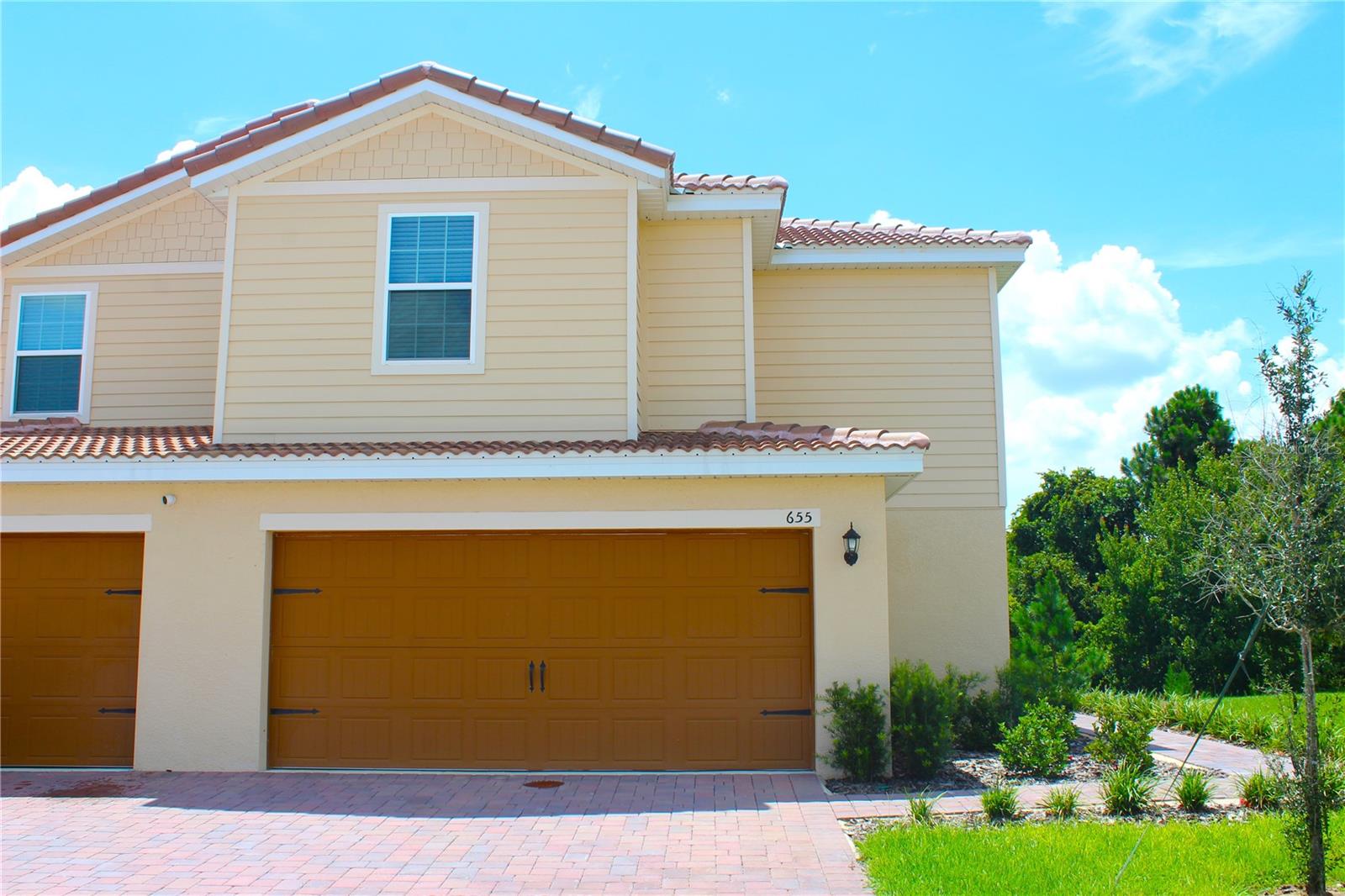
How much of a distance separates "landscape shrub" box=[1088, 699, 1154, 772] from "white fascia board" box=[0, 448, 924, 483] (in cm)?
305

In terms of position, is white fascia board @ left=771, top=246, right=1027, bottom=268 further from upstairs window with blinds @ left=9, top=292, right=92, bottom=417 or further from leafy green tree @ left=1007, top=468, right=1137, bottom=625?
leafy green tree @ left=1007, top=468, right=1137, bottom=625

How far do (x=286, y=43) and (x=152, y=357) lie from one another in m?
4.45

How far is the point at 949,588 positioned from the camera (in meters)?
13.7

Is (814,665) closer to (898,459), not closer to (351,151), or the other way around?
(898,459)

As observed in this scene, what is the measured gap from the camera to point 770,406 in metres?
14.0

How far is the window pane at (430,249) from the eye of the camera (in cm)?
1164

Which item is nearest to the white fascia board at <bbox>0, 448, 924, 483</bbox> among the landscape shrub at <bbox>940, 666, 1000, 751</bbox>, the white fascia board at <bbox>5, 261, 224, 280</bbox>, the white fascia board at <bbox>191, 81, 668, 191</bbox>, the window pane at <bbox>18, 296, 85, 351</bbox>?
the landscape shrub at <bbox>940, 666, 1000, 751</bbox>

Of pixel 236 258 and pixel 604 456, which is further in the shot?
pixel 236 258

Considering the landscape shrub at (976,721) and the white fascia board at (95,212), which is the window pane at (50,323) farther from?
the landscape shrub at (976,721)

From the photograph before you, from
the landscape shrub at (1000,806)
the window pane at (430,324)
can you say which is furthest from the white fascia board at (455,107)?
the landscape shrub at (1000,806)

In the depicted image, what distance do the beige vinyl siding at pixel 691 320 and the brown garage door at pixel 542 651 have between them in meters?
2.45

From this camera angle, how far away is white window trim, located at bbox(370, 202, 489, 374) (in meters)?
11.5

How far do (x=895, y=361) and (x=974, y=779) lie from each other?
6071mm

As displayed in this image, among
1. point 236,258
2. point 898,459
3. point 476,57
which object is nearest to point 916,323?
point 898,459
